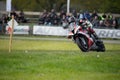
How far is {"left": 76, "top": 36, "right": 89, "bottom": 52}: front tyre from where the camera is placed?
22641 mm

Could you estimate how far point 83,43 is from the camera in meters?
22.7

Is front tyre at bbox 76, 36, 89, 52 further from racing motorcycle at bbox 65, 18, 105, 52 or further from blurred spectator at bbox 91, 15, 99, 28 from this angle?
blurred spectator at bbox 91, 15, 99, 28

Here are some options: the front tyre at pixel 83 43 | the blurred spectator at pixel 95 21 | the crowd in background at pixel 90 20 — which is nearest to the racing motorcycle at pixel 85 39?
the front tyre at pixel 83 43

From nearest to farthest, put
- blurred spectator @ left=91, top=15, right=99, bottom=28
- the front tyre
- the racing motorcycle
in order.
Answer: the racing motorcycle → the front tyre → blurred spectator @ left=91, top=15, right=99, bottom=28

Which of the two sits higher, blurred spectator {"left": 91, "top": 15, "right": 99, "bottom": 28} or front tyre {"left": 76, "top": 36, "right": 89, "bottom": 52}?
blurred spectator {"left": 91, "top": 15, "right": 99, "bottom": 28}

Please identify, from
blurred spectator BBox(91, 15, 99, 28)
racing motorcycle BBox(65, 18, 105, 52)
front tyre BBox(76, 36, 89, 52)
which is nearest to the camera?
racing motorcycle BBox(65, 18, 105, 52)

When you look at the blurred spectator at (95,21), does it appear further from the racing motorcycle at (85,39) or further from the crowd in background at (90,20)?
the racing motorcycle at (85,39)

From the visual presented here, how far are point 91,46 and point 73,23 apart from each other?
56.4 inches

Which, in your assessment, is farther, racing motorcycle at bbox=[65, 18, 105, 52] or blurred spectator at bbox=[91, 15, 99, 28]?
blurred spectator at bbox=[91, 15, 99, 28]

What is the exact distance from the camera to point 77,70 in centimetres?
1434

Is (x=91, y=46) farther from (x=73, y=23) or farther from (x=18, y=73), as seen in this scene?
(x=18, y=73)

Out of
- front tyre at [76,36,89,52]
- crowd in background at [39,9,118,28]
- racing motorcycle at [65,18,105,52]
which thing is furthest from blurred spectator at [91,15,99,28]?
front tyre at [76,36,89,52]

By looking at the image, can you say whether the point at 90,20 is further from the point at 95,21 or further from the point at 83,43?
the point at 83,43

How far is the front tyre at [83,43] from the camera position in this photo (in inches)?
891
